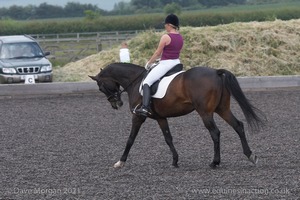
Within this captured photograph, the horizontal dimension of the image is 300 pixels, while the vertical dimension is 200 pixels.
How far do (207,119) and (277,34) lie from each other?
47.4 feet

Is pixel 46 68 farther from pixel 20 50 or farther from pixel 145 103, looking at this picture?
pixel 145 103

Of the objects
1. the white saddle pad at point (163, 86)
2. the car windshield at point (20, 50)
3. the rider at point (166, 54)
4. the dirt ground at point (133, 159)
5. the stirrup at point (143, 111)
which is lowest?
the car windshield at point (20, 50)

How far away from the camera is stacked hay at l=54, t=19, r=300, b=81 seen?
869 inches

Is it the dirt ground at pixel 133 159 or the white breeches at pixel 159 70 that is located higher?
the white breeches at pixel 159 70

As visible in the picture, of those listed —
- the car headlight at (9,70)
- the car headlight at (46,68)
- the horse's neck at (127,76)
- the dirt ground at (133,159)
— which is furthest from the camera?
the car headlight at (46,68)

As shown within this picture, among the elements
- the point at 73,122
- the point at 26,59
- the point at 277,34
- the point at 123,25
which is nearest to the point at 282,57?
the point at 277,34

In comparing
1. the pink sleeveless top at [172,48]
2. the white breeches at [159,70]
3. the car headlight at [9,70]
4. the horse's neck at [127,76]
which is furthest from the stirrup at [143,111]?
the car headlight at [9,70]

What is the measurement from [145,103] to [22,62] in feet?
41.7

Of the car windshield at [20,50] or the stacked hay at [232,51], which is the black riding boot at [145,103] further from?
the car windshield at [20,50]

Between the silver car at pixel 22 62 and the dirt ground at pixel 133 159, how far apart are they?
15.7 ft

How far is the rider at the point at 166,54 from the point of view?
9820 millimetres

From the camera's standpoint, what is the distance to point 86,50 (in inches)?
1356

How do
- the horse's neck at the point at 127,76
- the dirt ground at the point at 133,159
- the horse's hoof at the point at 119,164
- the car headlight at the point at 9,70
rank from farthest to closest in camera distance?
1. the car headlight at the point at 9,70
2. the horse's neck at the point at 127,76
3. the horse's hoof at the point at 119,164
4. the dirt ground at the point at 133,159

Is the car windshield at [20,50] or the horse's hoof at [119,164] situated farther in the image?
the car windshield at [20,50]
